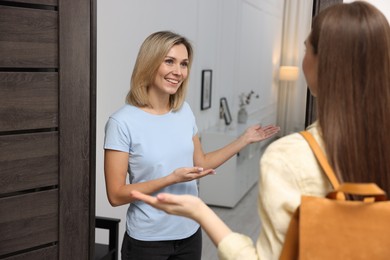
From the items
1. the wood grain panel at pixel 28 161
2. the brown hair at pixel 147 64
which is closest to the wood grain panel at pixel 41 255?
the wood grain panel at pixel 28 161

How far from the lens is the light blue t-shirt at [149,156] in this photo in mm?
1523

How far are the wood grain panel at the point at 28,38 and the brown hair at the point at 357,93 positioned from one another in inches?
34.3

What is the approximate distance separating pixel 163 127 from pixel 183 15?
182 centimetres

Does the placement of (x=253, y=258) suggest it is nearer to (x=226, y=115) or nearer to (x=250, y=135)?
(x=250, y=135)

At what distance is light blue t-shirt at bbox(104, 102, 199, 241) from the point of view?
1.52 metres

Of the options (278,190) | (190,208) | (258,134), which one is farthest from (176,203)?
(258,134)

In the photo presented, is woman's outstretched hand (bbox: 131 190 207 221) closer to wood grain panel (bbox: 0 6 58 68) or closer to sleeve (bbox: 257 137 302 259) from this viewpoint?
sleeve (bbox: 257 137 302 259)

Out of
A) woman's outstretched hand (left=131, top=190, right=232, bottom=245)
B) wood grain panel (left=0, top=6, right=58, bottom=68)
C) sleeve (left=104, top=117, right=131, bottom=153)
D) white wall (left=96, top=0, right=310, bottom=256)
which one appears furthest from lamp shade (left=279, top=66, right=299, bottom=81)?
woman's outstretched hand (left=131, top=190, right=232, bottom=245)

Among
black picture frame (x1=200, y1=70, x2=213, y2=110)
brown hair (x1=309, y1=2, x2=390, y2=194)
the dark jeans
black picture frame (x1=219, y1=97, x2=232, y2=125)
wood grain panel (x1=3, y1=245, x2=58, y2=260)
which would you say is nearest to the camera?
brown hair (x1=309, y1=2, x2=390, y2=194)

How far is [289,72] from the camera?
5992 millimetres

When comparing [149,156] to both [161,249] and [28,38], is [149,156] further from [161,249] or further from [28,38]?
[28,38]

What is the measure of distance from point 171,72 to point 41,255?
664 mm

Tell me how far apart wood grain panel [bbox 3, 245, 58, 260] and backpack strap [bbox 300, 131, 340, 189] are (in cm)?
97

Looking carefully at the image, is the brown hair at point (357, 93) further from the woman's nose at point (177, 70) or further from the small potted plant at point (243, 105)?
the small potted plant at point (243, 105)
